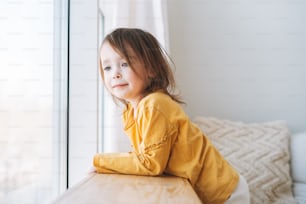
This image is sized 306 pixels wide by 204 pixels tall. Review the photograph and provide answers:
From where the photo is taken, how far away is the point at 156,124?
2.45ft

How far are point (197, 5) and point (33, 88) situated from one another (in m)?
1.30

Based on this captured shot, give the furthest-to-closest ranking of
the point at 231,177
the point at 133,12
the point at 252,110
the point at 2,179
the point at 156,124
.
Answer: the point at 252,110 < the point at 133,12 < the point at 231,177 < the point at 156,124 < the point at 2,179

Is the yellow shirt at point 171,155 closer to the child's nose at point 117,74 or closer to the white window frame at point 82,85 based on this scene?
the child's nose at point 117,74

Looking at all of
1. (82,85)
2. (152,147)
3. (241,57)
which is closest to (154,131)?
(152,147)

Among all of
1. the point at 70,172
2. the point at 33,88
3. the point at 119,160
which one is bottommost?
the point at 70,172

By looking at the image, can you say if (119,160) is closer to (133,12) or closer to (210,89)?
(133,12)

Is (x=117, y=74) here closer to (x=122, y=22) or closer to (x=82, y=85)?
(x=82, y=85)

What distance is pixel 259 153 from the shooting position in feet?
5.01

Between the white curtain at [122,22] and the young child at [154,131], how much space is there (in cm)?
27

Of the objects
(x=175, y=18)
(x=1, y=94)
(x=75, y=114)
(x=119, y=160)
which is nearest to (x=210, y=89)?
(x=175, y=18)

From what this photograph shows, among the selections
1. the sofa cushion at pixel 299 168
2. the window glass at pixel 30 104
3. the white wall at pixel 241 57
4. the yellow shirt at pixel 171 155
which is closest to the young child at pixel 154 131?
the yellow shirt at pixel 171 155

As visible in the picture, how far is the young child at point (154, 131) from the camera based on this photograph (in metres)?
0.75

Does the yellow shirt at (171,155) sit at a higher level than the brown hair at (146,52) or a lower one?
lower

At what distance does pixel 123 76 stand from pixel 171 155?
0.24 meters
